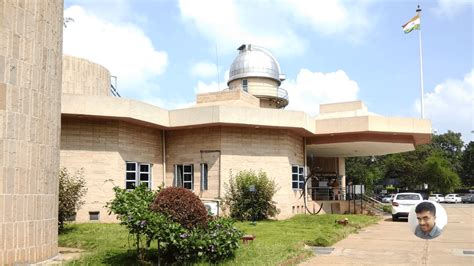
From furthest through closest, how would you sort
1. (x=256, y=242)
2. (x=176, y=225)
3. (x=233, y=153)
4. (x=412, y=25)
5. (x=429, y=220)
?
(x=412, y=25) < (x=233, y=153) < (x=256, y=242) < (x=176, y=225) < (x=429, y=220)

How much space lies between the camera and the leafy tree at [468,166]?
76438 millimetres

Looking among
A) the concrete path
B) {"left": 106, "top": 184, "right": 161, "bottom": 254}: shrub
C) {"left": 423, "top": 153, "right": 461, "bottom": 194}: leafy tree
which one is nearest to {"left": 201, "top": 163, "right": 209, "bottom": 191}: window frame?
the concrete path

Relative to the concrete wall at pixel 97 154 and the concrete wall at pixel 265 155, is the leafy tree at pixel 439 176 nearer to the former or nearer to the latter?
the concrete wall at pixel 265 155

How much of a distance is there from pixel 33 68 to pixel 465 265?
32.0 ft

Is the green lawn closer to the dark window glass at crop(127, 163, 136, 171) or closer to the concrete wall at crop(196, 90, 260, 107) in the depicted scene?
the dark window glass at crop(127, 163, 136, 171)

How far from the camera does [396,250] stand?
505 inches

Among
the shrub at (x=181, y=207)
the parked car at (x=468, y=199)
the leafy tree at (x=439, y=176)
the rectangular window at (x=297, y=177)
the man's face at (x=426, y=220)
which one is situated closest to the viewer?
the man's face at (x=426, y=220)

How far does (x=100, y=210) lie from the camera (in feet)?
63.7

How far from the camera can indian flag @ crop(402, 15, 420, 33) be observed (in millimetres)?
28031

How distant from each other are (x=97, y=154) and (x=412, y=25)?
19.0m

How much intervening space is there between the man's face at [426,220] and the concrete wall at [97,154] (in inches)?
588

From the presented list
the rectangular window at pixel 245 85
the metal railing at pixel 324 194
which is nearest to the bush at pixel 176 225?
the metal railing at pixel 324 194

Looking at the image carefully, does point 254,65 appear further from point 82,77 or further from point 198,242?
point 198,242

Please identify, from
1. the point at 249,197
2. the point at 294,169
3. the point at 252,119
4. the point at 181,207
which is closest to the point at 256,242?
the point at 181,207
